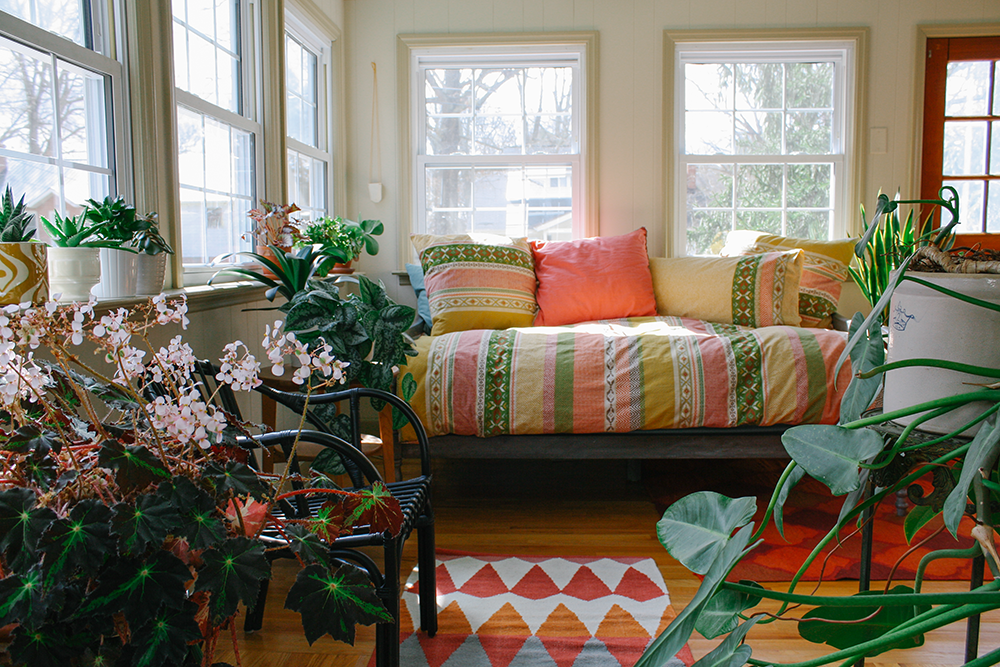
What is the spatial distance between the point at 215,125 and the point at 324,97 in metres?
1.36

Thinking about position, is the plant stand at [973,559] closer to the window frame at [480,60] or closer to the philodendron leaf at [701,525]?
the philodendron leaf at [701,525]

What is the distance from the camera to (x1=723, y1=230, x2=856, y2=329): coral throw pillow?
3600 millimetres

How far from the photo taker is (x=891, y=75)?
4.14m

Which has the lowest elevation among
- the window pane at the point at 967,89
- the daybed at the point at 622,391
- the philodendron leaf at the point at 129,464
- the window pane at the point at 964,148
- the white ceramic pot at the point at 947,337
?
the daybed at the point at 622,391

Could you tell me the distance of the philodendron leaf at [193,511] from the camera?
2.23ft

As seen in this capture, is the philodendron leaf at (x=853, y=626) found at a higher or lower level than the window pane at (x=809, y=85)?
lower

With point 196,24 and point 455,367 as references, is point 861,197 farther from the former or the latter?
point 196,24

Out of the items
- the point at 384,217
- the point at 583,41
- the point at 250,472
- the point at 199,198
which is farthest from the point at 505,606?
the point at 583,41

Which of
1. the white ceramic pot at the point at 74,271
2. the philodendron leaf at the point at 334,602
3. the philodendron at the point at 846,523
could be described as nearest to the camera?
the philodendron at the point at 846,523

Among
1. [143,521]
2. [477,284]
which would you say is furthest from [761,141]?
[143,521]

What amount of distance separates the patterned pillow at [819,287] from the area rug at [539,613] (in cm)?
188

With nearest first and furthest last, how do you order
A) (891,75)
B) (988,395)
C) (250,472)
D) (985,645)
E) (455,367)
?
1. (988,395)
2. (250,472)
3. (985,645)
4. (455,367)
5. (891,75)

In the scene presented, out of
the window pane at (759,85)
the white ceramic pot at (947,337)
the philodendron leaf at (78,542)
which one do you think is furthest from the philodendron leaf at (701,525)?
the window pane at (759,85)

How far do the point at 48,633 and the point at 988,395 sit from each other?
2.89 feet
